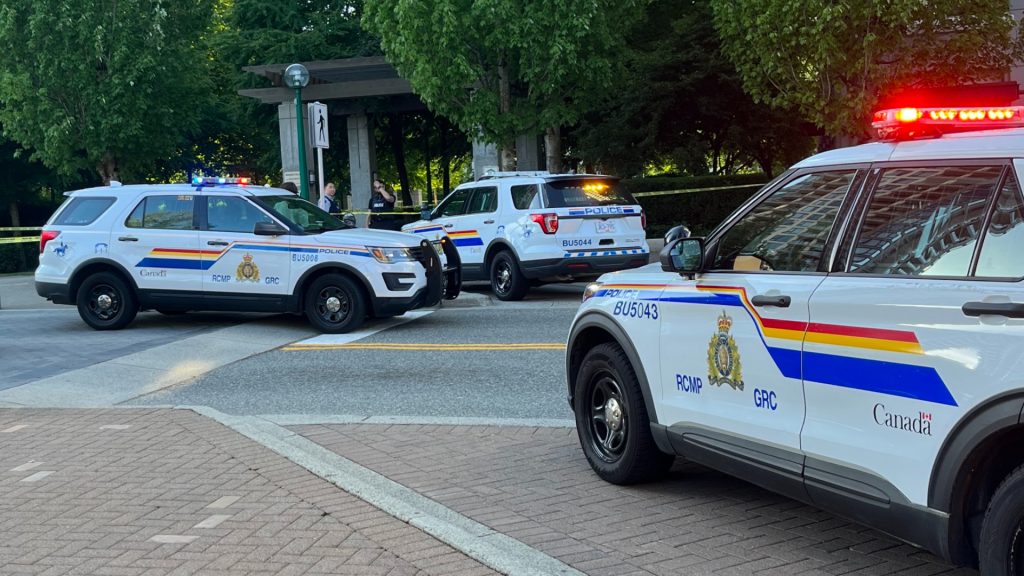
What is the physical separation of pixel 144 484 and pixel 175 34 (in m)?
26.1

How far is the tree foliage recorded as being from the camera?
27.6m

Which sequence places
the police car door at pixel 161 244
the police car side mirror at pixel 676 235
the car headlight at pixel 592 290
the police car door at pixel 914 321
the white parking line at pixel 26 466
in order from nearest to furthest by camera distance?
the police car door at pixel 914 321, the police car side mirror at pixel 676 235, the car headlight at pixel 592 290, the white parking line at pixel 26 466, the police car door at pixel 161 244

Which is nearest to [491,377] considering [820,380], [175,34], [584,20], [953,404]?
[820,380]

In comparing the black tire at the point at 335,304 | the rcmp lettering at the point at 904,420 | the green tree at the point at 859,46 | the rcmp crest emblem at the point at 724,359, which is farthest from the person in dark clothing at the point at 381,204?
the rcmp lettering at the point at 904,420

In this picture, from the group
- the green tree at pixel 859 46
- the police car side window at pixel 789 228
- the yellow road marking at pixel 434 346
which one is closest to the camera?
the police car side window at pixel 789 228

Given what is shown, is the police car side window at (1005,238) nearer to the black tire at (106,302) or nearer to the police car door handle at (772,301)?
the police car door handle at (772,301)

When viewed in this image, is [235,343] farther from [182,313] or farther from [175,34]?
[175,34]

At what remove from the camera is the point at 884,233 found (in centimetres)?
425

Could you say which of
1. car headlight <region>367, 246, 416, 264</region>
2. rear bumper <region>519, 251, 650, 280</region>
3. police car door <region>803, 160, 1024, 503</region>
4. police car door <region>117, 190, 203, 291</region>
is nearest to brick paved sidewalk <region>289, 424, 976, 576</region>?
police car door <region>803, 160, 1024, 503</region>

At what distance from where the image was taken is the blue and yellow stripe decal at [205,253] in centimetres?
1280

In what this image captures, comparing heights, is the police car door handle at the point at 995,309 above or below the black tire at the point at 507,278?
above

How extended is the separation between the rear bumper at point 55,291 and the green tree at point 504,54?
9.01 meters

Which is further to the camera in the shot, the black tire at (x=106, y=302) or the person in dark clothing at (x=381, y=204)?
the person in dark clothing at (x=381, y=204)

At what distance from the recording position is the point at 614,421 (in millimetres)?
5902
